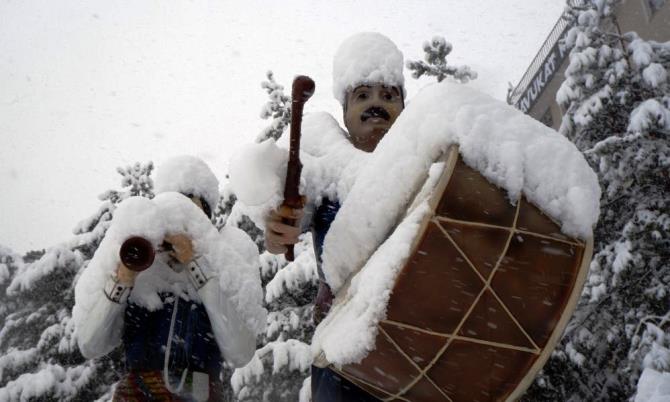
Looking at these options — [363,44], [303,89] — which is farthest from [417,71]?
[303,89]

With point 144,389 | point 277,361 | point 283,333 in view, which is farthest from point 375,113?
point 283,333

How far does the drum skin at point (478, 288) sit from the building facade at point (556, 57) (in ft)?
45.5

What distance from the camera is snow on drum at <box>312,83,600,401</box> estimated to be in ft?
A: 4.67

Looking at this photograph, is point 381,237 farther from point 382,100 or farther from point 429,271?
point 382,100

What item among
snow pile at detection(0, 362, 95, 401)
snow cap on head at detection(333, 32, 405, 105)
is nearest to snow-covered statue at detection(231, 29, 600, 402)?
snow cap on head at detection(333, 32, 405, 105)

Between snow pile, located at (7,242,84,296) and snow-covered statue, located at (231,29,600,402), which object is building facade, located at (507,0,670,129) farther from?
snow-covered statue, located at (231,29,600,402)

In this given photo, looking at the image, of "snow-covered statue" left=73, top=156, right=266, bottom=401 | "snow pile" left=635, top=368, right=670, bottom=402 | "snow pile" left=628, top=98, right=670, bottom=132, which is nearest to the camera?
"snow-covered statue" left=73, top=156, right=266, bottom=401

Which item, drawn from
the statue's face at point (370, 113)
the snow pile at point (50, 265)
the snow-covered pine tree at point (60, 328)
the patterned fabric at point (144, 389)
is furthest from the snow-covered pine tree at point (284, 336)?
the statue's face at point (370, 113)

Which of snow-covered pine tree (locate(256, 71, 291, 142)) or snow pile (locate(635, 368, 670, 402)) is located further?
snow-covered pine tree (locate(256, 71, 291, 142))

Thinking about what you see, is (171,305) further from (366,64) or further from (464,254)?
(464,254)

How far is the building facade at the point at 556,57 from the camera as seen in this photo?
1402cm

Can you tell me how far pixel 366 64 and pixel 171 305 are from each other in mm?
1383

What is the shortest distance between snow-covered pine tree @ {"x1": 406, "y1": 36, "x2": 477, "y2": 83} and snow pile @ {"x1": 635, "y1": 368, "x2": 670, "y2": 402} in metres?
3.75

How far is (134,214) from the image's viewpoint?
2.32 meters
